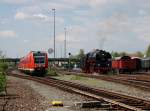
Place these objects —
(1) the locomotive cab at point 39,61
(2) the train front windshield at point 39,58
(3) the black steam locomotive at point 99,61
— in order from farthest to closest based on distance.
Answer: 1. (3) the black steam locomotive at point 99,61
2. (2) the train front windshield at point 39,58
3. (1) the locomotive cab at point 39,61

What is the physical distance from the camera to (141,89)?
26.3m

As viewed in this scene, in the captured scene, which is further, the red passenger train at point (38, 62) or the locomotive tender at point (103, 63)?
the locomotive tender at point (103, 63)

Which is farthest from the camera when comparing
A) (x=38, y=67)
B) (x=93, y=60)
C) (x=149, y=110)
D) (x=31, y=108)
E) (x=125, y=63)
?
(x=125, y=63)

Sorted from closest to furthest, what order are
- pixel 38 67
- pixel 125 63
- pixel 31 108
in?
pixel 31 108 < pixel 38 67 < pixel 125 63

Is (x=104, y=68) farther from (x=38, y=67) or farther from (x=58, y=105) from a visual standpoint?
(x=58, y=105)

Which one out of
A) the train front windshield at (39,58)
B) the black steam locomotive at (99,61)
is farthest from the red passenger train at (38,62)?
the black steam locomotive at (99,61)

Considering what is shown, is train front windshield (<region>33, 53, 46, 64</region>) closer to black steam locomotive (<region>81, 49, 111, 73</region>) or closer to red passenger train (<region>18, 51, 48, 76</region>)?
red passenger train (<region>18, 51, 48, 76</region>)

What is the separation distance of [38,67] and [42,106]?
3717 centimetres

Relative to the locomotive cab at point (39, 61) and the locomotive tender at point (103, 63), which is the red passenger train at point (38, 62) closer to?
A: the locomotive cab at point (39, 61)

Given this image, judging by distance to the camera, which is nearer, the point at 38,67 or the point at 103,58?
the point at 38,67

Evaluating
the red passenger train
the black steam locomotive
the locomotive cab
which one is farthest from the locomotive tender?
the locomotive cab

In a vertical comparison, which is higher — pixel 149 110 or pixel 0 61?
pixel 0 61

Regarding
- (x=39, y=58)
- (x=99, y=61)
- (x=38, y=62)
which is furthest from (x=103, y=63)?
(x=38, y=62)

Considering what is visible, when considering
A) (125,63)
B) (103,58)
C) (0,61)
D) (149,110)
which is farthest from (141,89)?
(125,63)
